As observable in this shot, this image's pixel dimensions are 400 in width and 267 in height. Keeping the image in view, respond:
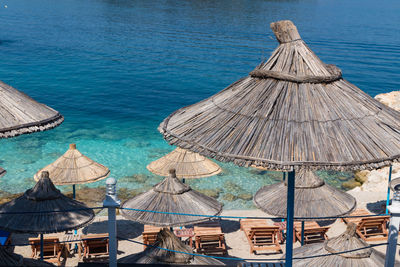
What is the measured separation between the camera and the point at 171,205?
10.3m

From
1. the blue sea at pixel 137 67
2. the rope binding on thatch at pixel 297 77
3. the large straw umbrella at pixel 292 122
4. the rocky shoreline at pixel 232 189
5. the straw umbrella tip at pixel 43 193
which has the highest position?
the blue sea at pixel 137 67

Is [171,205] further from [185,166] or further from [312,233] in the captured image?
[312,233]

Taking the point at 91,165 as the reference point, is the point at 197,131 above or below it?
below

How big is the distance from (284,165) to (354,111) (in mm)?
1101

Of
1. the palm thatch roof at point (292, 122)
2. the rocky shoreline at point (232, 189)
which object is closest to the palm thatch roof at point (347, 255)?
the palm thatch roof at point (292, 122)

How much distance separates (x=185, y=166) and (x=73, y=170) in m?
3.38

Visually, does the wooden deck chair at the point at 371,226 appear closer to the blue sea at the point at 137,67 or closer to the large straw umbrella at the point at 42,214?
the blue sea at the point at 137,67

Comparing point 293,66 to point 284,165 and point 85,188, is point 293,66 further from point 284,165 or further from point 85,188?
point 85,188

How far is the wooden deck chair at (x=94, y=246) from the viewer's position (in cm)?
1095

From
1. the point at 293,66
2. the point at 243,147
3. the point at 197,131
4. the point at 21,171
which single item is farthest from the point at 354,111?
the point at 21,171

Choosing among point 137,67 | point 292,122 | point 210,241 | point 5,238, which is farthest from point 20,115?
point 137,67

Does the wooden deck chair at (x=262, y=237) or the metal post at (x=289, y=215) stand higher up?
the wooden deck chair at (x=262, y=237)

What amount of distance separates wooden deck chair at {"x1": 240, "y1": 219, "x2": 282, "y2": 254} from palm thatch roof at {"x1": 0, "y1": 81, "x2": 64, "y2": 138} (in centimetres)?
732

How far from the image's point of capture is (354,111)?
4820 mm
